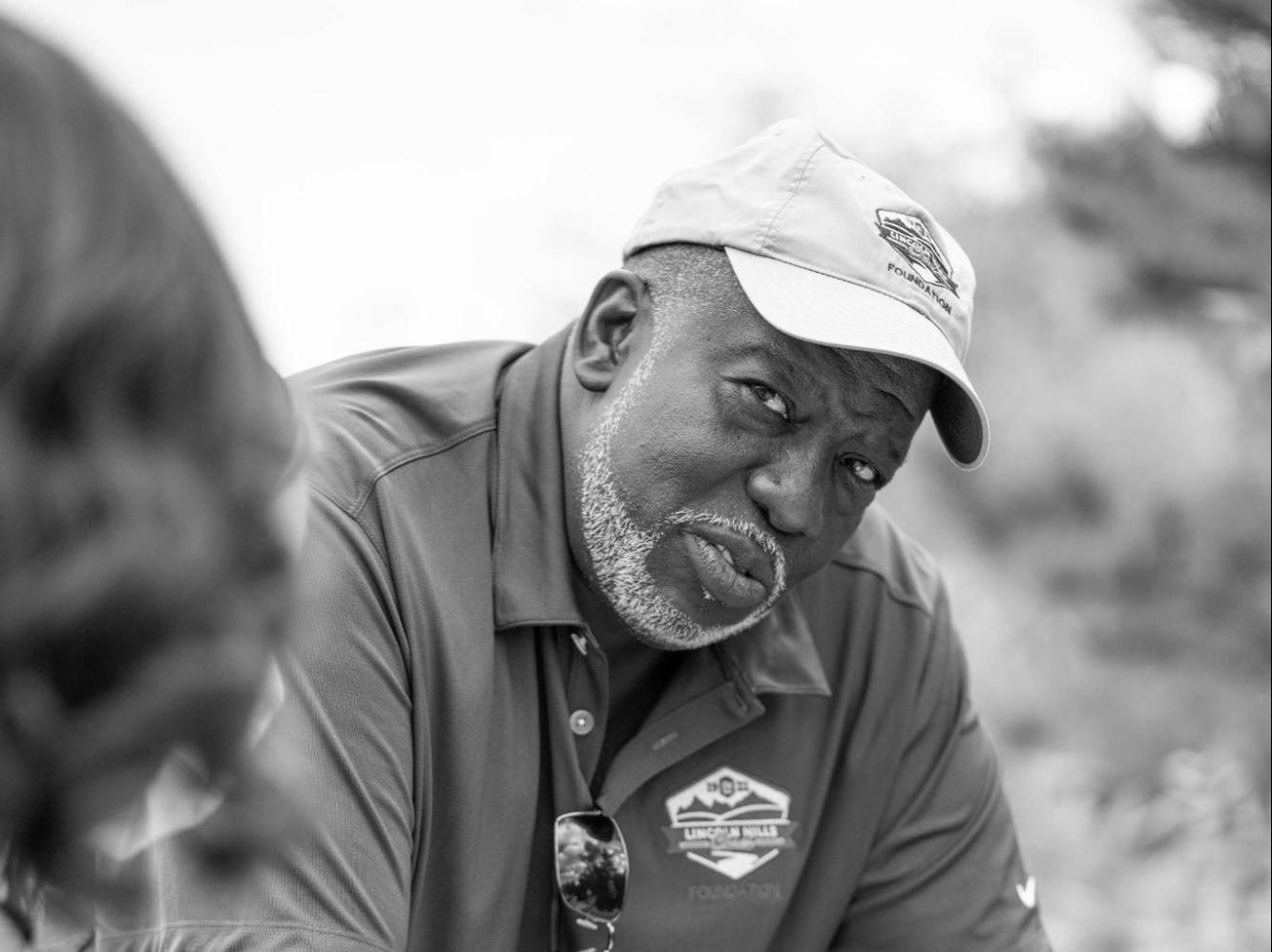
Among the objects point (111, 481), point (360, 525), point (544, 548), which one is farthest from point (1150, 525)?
point (111, 481)

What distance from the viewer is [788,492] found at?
6.72ft

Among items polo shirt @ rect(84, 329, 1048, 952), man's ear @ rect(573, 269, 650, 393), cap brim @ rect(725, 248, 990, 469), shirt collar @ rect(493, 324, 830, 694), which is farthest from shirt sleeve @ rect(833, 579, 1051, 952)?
man's ear @ rect(573, 269, 650, 393)

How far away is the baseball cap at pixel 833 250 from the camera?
205 cm

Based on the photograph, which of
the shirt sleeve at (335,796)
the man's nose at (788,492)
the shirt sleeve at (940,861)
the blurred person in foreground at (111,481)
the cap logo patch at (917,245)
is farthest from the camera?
the shirt sleeve at (940,861)

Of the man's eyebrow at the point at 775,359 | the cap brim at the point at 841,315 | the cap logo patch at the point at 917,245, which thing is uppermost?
the cap logo patch at the point at 917,245

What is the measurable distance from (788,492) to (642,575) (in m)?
0.22

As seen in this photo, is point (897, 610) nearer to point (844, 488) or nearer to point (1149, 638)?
point (844, 488)

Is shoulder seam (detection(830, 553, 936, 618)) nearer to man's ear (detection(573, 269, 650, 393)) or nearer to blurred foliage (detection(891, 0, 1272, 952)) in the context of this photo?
man's ear (detection(573, 269, 650, 393))

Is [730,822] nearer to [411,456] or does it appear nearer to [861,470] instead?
[861,470]

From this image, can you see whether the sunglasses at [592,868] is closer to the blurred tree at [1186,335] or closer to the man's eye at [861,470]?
the man's eye at [861,470]

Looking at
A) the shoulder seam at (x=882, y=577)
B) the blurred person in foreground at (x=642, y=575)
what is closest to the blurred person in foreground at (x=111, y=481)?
the blurred person in foreground at (x=642, y=575)

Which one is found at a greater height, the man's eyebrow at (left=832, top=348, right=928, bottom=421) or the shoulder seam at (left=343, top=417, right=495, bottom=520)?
the man's eyebrow at (left=832, top=348, right=928, bottom=421)

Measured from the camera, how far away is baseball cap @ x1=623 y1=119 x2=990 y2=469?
6.73ft

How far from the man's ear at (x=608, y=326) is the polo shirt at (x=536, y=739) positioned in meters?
0.07
